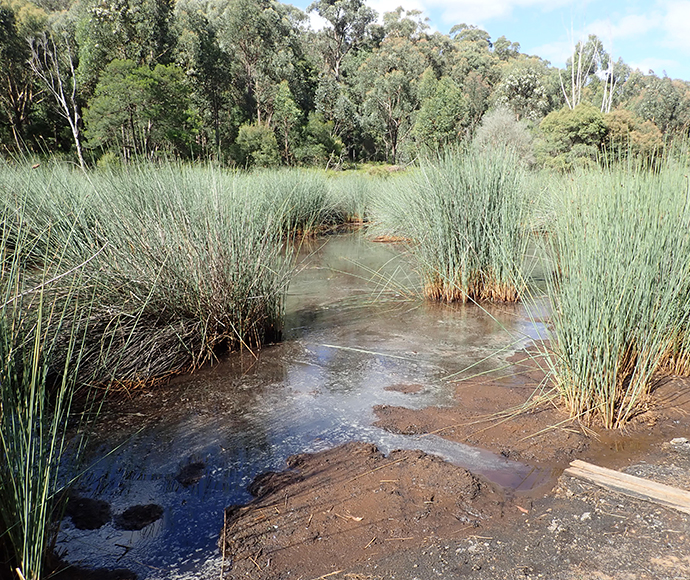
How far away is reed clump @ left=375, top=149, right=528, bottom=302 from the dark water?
12.7 inches

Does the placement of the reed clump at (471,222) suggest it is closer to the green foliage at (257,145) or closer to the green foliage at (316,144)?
the green foliage at (257,145)

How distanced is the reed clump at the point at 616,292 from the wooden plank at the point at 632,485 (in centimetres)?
47

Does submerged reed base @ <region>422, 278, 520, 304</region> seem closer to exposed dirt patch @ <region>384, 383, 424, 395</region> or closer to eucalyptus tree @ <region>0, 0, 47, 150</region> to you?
exposed dirt patch @ <region>384, 383, 424, 395</region>

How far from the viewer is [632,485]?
201 centimetres

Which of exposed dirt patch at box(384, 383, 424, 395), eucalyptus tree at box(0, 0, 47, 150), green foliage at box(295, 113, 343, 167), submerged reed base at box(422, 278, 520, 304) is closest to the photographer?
exposed dirt patch at box(384, 383, 424, 395)

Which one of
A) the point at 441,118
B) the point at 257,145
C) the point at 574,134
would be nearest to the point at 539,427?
the point at 574,134

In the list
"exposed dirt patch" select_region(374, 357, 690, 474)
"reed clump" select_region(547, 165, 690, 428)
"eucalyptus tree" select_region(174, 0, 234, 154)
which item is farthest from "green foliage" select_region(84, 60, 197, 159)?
"reed clump" select_region(547, 165, 690, 428)

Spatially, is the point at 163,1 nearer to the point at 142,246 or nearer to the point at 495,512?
the point at 142,246

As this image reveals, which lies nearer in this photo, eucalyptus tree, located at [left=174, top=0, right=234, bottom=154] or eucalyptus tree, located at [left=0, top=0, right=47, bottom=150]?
eucalyptus tree, located at [left=0, top=0, right=47, bottom=150]

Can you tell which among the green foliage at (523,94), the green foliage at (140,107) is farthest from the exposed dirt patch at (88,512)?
the green foliage at (523,94)

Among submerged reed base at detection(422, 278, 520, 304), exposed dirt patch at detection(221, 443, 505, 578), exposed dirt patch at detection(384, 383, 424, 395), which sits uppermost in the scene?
submerged reed base at detection(422, 278, 520, 304)

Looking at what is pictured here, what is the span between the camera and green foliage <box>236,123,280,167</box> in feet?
77.3

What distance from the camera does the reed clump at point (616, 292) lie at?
2.45 m

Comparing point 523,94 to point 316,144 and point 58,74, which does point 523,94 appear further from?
point 58,74
